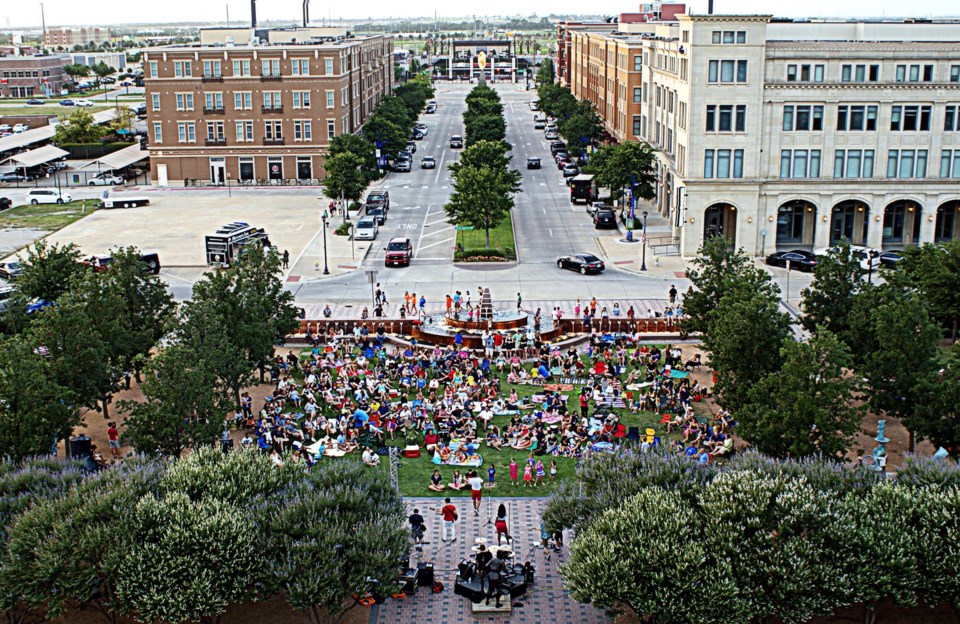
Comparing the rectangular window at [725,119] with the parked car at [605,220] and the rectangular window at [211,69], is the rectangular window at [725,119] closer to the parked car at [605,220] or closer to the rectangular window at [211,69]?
the parked car at [605,220]

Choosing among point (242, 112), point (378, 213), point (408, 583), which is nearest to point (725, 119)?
point (378, 213)

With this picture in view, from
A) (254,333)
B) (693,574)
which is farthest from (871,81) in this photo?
(693,574)

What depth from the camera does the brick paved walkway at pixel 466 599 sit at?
89.6 ft

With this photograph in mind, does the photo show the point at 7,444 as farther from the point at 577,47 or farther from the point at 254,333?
the point at 577,47

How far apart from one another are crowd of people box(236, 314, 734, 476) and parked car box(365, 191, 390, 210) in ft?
117

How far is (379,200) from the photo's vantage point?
3433 inches

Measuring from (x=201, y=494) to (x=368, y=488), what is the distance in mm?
4208

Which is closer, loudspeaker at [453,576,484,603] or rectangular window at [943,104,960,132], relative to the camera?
loudspeaker at [453,576,484,603]

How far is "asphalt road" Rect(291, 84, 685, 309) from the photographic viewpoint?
200 feet

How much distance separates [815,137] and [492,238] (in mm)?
23185

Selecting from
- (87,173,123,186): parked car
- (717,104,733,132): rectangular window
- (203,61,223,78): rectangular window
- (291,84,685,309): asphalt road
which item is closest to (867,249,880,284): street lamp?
(291,84,685,309): asphalt road

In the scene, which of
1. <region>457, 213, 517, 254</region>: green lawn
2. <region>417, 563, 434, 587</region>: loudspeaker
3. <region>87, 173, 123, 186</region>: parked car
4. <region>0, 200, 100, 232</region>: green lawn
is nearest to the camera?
<region>417, 563, 434, 587</region>: loudspeaker

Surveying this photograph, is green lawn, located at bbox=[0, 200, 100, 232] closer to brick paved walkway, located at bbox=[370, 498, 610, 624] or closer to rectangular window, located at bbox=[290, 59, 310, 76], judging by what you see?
rectangular window, located at bbox=[290, 59, 310, 76]

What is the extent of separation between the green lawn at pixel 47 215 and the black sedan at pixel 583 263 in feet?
134
